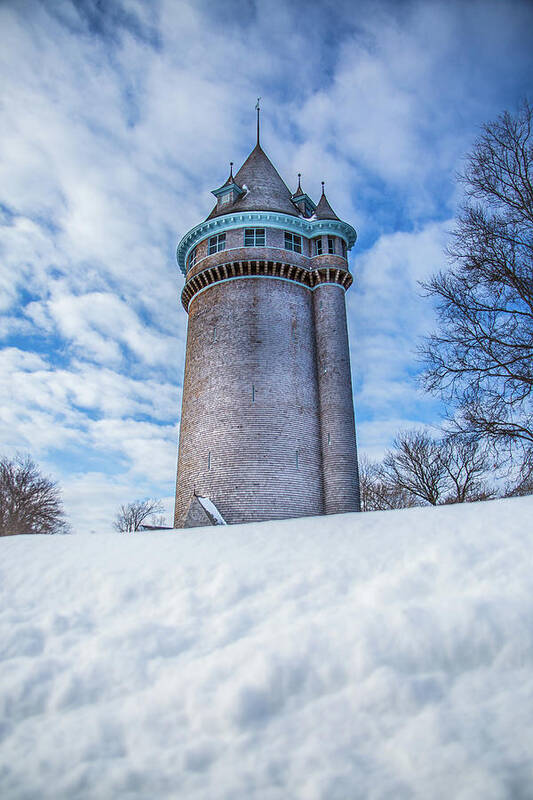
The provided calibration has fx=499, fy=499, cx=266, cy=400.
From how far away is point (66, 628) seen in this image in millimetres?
6281

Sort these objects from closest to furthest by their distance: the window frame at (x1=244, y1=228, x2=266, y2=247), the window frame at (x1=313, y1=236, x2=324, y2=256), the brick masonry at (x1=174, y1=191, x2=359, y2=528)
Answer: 1. the brick masonry at (x1=174, y1=191, x2=359, y2=528)
2. the window frame at (x1=244, y1=228, x2=266, y2=247)
3. the window frame at (x1=313, y1=236, x2=324, y2=256)

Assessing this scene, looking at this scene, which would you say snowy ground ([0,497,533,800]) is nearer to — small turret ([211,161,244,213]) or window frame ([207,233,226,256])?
window frame ([207,233,226,256])

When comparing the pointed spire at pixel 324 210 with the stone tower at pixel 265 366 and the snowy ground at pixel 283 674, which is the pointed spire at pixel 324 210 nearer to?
the stone tower at pixel 265 366

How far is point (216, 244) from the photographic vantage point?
28.5 meters

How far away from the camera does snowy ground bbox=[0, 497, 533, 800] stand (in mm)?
3818

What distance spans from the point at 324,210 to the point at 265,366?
38.0 ft

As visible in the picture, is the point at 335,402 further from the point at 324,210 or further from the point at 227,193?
the point at 227,193

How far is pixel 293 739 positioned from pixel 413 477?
117 ft

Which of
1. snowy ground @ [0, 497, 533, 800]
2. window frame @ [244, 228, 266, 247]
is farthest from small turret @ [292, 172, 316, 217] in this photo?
snowy ground @ [0, 497, 533, 800]

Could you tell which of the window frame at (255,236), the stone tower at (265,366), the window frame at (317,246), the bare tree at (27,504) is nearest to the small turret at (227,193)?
the stone tower at (265,366)

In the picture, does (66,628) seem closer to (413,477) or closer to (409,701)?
(409,701)

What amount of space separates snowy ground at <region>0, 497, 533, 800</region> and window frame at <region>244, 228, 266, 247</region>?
2260 cm

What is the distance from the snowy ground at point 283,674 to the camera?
3.82m

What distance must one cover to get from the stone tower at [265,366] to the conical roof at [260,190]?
5.2 inches
